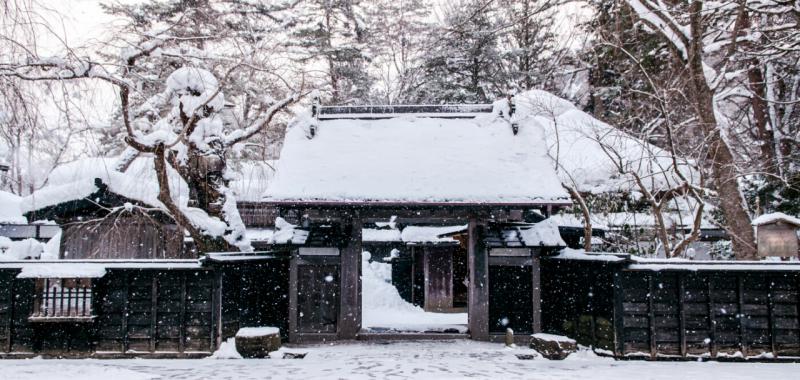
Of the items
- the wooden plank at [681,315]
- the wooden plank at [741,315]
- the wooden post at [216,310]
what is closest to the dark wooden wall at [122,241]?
the wooden post at [216,310]

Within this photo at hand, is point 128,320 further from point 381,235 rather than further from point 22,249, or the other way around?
point 381,235

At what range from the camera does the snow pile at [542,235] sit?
11820mm

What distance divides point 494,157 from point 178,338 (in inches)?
310

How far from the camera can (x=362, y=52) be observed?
25.8 metres

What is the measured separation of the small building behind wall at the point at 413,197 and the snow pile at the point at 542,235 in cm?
6

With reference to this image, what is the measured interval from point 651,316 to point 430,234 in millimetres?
10562

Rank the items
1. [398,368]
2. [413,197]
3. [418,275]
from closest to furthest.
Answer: [398,368] → [413,197] → [418,275]

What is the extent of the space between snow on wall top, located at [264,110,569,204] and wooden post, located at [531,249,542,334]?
1.62 metres

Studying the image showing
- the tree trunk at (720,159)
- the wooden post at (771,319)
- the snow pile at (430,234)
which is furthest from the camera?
the snow pile at (430,234)

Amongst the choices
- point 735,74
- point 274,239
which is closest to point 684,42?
point 735,74

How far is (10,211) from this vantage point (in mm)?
22969

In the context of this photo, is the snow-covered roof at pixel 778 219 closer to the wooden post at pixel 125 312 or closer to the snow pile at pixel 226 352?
the snow pile at pixel 226 352

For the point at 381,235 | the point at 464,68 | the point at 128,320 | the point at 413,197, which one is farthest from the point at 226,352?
the point at 464,68

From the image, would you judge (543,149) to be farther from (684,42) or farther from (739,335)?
(739,335)
